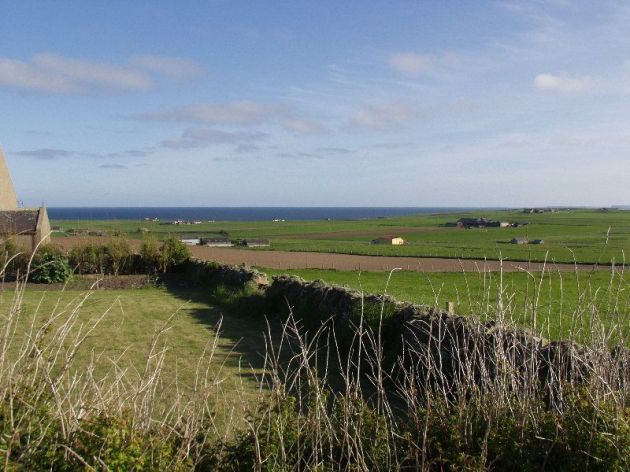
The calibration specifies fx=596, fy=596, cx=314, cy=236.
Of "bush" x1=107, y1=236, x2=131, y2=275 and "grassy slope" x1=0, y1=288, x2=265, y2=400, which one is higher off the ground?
"bush" x1=107, y1=236, x2=131, y2=275

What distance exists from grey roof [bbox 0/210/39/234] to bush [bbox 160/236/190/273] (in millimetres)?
5274

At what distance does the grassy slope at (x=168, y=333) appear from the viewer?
28.5ft

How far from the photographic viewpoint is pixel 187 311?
14.4 metres

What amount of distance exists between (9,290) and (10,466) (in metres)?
15.7

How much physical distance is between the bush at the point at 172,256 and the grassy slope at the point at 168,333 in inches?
134

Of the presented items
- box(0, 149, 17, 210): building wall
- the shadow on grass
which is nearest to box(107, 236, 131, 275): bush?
the shadow on grass

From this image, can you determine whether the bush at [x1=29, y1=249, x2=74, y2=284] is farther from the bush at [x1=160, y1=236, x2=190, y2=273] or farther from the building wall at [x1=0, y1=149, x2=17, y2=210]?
the building wall at [x1=0, y1=149, x2=17, y2=210]

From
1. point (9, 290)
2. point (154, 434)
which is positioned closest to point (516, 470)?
point (154, 434)

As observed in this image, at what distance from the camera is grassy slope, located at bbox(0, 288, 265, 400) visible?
8672 mm

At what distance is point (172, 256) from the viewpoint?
21.4m

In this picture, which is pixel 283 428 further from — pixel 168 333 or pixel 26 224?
pixel 26 224

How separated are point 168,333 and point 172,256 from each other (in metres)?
10.2

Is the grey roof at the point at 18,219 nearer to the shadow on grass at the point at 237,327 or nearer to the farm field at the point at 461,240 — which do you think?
the farm field at the point at 461,240

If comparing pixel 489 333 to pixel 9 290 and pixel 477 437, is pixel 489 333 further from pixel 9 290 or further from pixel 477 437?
pixel 9 290
